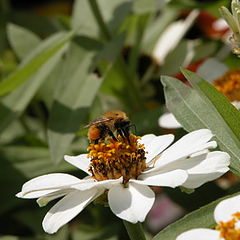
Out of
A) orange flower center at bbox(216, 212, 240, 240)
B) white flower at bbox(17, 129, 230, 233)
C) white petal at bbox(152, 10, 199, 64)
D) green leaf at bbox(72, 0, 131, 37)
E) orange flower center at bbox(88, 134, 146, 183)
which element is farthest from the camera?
white petal at bbox(152, 10, 199, 64)

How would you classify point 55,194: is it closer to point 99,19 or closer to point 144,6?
point 99,19

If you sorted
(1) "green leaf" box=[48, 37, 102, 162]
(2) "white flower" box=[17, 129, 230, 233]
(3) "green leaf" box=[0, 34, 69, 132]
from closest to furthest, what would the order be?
(2) "white flower" box=[17, 129, 230, 233], (1) "green leaf" box=[48, 37, 102, 162], (3) "green leaf" box=[0, 34, 69, 132]

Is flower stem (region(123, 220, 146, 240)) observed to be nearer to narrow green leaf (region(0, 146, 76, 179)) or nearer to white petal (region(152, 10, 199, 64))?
narrow green leaf (region(0, 146, 76, 179))

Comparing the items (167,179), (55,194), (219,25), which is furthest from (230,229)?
(219,25)

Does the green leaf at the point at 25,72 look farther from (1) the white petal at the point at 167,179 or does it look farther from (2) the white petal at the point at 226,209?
(2) the white petal at the point at 226,209

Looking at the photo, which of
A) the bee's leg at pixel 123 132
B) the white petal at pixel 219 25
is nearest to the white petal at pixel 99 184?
the bee's leg at pixel 123 132

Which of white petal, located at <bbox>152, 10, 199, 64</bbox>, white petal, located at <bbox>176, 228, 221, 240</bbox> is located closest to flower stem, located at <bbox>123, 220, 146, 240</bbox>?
white petal, located at <bbox>176, 228, 221, 240</bbox>
